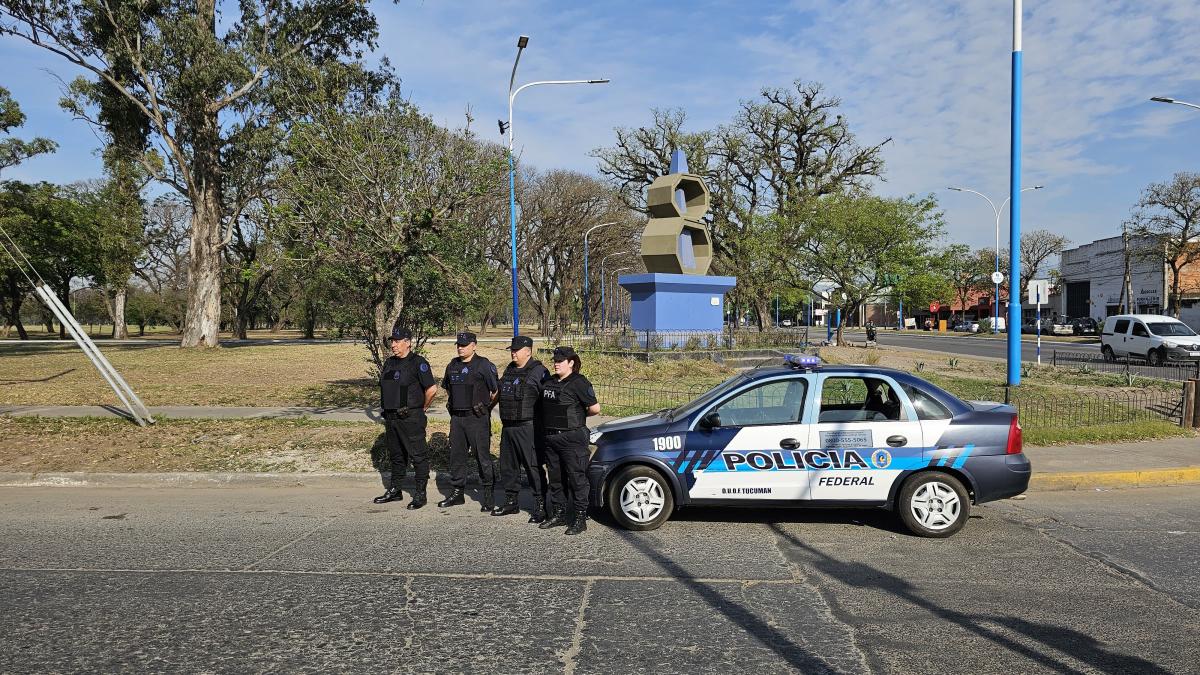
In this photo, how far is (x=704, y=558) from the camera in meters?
5.41

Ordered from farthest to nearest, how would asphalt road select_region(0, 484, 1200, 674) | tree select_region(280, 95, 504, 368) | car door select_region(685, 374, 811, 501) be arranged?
tree select_region(280, 95, 504, 368) → car door select_region(685, 374, 811, 501) → asphalt road select_region(0, 484, 1200, 674)

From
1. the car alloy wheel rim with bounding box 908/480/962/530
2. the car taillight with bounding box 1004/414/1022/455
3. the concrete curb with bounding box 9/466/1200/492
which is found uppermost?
the car taillight with bounding box 1004/414/1022/455

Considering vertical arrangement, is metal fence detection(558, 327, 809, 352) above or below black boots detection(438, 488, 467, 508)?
above

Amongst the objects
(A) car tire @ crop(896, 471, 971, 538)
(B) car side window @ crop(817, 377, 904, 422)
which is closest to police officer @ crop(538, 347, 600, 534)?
(B) car side window @ crop(817, 377, 904, 422)

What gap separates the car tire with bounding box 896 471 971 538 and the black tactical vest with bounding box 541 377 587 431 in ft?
9.29

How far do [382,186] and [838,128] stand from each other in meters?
37.0

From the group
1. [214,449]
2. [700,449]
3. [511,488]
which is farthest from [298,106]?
[700,449]

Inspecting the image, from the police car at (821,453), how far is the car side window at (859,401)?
0.01 metres

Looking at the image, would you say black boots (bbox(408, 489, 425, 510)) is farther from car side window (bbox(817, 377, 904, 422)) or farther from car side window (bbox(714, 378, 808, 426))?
car side window (bbox(817, 377, 904, 422))

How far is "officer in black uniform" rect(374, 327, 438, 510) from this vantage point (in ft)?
22.9

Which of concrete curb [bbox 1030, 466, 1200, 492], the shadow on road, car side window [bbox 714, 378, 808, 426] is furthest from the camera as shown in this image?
concrete curb [bbox 1030, 466, 1200, 492]

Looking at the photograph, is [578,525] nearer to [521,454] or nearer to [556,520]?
[556,520]

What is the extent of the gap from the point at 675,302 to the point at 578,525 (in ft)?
58.8

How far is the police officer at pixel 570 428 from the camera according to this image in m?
6.06
